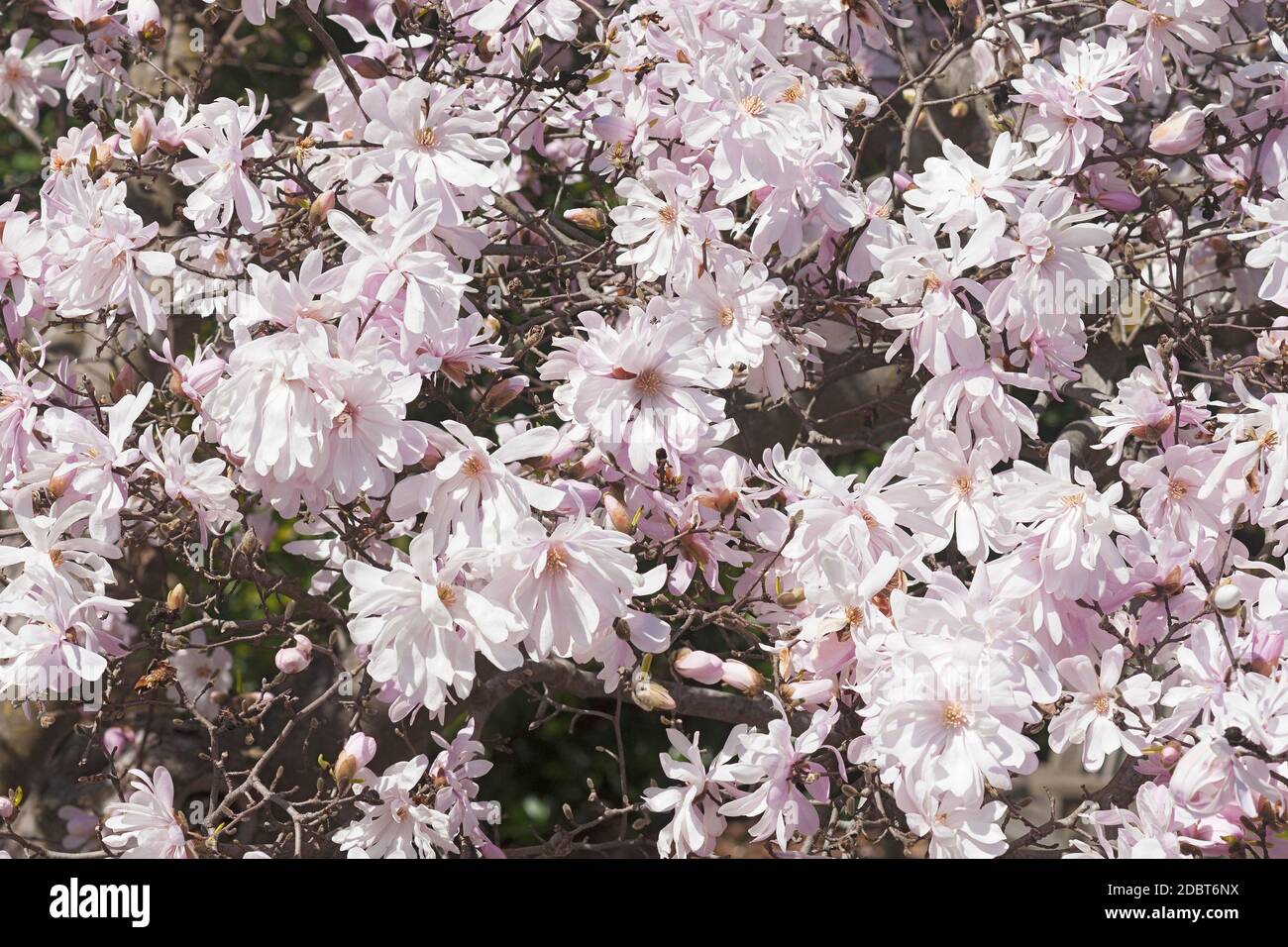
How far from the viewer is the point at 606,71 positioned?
2068mm

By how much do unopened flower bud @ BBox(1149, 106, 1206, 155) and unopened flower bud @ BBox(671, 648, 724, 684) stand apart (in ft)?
3.80

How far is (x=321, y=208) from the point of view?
1855mm

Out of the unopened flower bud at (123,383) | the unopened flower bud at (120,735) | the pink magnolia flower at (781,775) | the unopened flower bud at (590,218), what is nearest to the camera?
the pink magnolia flower at (781,775)

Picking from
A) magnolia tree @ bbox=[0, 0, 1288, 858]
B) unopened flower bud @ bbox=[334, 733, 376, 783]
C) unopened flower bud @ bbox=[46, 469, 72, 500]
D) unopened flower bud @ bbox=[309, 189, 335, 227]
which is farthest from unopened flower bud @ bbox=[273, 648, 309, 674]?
unopened flower bud @ bbox=[309, 189, 335, 227]

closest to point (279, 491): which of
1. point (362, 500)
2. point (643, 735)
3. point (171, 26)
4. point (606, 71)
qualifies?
point (362, 500)

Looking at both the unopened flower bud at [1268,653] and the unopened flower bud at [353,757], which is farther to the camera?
the unopened flower bud at [353,757]

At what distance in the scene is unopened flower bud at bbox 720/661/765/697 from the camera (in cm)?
170

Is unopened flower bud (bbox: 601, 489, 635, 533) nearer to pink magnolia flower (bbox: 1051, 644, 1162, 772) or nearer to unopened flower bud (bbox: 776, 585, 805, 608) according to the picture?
unopened flower bud (bbox: 776, 585, 805, 608)

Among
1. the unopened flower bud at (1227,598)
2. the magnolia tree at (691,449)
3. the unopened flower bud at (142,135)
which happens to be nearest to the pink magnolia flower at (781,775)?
the magnolia tree at (691,449)

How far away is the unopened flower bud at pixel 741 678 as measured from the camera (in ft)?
5.58

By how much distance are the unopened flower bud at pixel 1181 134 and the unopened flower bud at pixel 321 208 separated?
138 centimetres

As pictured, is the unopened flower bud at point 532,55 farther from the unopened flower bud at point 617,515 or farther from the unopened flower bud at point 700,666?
the unopened flower bud at point 700,666

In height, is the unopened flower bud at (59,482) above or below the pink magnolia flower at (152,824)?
above
